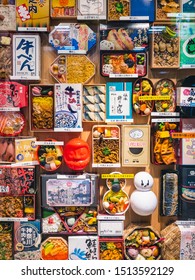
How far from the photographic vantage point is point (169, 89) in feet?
7.88

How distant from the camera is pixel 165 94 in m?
2.39

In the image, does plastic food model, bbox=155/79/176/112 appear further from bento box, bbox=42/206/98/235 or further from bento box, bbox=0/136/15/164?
bento box, bbox=0/136/15/164

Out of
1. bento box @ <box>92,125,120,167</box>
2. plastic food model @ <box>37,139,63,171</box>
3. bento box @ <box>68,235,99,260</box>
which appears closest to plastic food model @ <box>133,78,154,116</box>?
bento box @ <box>92,125,120,167</box>

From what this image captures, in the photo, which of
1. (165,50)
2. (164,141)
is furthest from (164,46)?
(164,141)

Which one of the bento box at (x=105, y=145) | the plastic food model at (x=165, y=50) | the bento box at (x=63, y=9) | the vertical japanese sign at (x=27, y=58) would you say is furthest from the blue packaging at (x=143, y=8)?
the bento box at (x=105, y=145)

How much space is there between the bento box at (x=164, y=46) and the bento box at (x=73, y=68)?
459 millimetres

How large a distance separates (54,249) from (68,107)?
1.04 metres

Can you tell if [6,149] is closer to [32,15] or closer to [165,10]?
[32,15]

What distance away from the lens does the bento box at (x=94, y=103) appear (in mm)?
2387

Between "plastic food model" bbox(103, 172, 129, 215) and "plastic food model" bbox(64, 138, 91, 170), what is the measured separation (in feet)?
0.81

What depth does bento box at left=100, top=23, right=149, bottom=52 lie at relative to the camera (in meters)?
2.36

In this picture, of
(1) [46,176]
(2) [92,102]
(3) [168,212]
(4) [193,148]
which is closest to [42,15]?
(2) [92,102]
